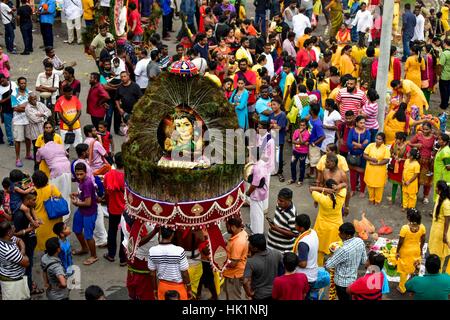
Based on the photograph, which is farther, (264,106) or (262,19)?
(262,19)

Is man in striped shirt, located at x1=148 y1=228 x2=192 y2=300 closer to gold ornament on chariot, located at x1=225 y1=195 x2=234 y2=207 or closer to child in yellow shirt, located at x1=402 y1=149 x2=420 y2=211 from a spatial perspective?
gold ornament on chariot, located at x1=225 y1=195 x2=234 y2=207

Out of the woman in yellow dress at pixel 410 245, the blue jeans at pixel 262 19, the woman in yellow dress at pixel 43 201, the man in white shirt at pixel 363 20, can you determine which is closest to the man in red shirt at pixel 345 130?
the woman in yellow dress at pixel 410 245

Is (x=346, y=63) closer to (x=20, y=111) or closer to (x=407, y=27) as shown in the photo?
(x=407, y=27)

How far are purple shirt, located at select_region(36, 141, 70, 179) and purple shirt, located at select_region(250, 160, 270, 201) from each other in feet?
Answer: 9.26

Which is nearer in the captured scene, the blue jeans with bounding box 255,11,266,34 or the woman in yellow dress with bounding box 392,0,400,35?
the woman in yellow dress with bounding box 392,0,400,35

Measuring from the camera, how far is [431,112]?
18188 millimetres

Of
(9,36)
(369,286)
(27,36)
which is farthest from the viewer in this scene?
(9,36)

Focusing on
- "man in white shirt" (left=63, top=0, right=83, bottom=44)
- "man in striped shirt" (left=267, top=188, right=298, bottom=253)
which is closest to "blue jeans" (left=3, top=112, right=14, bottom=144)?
"man in white shirt" (left=63, top=0, right=83, bottom=44)

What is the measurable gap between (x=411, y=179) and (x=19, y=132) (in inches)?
260

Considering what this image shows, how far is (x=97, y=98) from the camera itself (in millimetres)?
14867

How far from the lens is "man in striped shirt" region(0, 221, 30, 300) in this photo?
32.6 feet

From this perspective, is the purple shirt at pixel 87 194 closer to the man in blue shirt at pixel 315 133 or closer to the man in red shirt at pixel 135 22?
the man in blue shirt at pixel 315 133

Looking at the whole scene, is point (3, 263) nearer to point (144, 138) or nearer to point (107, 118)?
point (144, 138)

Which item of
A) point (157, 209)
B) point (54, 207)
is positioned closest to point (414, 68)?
point (157, 209)
